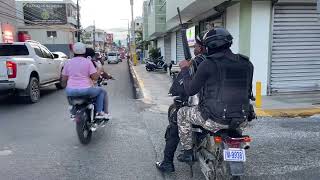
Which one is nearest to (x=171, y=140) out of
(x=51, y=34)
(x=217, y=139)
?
(x=217, y=139)

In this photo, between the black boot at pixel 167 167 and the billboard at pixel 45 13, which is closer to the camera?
the black boot at pixel 167 167

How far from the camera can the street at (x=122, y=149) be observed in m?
5.00

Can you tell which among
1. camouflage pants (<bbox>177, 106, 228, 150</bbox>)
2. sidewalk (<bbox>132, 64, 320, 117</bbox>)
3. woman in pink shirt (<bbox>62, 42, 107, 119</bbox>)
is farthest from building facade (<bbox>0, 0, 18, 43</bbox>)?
camouflage pants (<bbox>177, 106, 228, 150</bbox>)

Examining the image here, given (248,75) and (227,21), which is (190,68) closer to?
(248,75)

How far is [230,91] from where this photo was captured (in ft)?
12.4

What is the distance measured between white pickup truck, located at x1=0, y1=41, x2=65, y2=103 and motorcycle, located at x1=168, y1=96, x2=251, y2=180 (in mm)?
7541

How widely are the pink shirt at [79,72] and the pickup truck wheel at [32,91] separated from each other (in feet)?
16.4

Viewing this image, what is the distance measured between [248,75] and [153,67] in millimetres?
24067

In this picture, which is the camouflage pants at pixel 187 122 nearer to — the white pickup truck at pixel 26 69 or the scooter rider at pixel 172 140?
the scooter rider at pixel 172 140

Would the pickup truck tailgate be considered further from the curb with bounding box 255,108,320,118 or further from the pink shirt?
the curb with bounding box 255,108,320,118

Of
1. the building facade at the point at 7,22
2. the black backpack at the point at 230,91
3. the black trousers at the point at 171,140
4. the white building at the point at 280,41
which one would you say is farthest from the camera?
the building facade at the point at 7,22

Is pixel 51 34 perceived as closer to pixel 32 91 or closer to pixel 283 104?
pixel 32 91

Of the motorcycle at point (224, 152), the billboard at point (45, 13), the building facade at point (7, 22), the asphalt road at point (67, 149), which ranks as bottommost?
the asphalt road at point (67, 149)

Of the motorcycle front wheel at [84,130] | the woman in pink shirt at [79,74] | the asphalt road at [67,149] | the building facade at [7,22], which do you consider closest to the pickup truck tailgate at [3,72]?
the asphalt road at [67,149]
